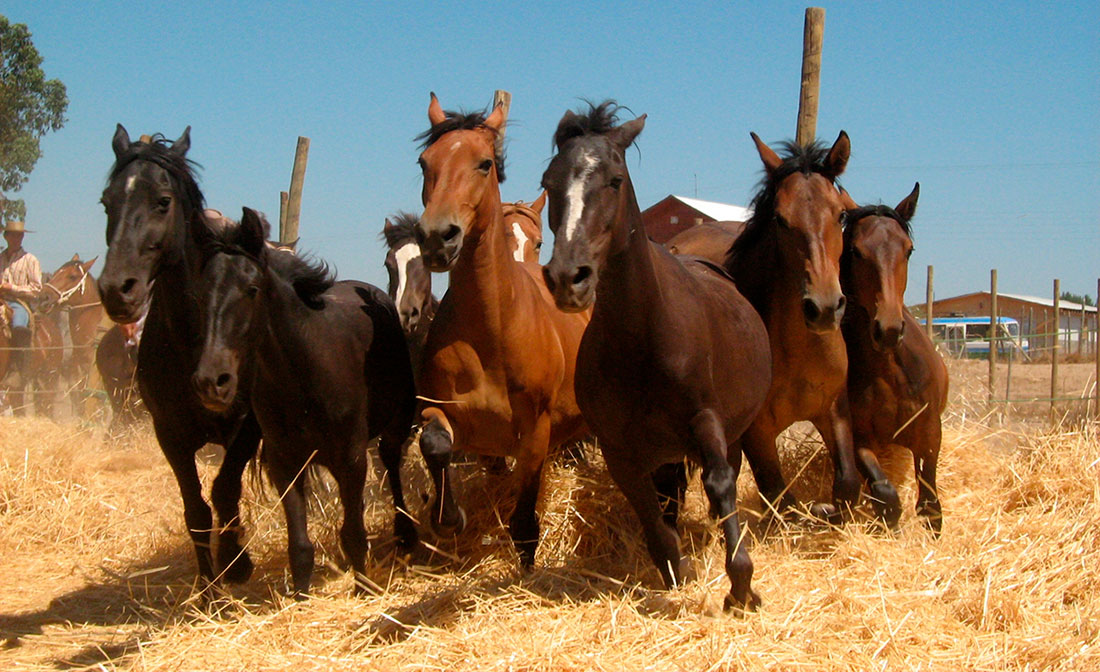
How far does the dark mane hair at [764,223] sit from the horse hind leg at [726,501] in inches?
62.9

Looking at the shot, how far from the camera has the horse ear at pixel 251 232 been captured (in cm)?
429

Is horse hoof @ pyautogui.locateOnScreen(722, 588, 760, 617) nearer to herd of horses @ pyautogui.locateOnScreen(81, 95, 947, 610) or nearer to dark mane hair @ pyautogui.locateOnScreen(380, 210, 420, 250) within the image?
herd of horses @ pyautogui.locateOnScreen(81, 95, 947, 610)

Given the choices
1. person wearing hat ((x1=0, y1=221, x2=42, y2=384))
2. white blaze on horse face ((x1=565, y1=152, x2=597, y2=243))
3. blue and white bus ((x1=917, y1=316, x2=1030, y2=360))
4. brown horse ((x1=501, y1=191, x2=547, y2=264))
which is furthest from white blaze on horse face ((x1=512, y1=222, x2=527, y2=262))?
person wearing hat ((x1=0, y1=221, x2=42, y2=384))

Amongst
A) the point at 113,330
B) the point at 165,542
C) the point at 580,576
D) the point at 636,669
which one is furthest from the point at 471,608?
the point at 113,330

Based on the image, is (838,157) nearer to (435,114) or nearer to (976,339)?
(435,114)

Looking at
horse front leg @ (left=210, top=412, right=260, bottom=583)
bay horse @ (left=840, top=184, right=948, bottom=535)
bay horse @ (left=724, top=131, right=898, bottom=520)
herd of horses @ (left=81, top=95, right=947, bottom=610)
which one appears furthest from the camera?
bay horse @ (left=840, top=184, right=948, bottom=535)

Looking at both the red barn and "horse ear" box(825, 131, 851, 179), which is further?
the red barn

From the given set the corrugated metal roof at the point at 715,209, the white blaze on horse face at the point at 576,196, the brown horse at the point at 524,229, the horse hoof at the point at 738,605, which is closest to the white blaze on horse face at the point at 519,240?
the brown horse at the point at 524,229

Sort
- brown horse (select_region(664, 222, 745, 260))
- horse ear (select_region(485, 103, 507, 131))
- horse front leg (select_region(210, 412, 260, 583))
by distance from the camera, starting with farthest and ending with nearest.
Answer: brown horse (select_region(664, 222, 745, 260)), horse front leg (select_region(210, 412, 260, 583)), horse ear (select_region(485, 103, 507, 131))

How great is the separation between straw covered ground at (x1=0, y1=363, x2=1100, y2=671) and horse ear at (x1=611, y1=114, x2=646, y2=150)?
1.79 metres

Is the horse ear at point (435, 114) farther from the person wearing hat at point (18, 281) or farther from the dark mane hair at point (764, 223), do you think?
the person wearing hat at point (18, 281)

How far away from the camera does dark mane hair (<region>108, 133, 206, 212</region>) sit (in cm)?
444

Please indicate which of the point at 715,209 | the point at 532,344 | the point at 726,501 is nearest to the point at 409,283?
the point at 532,344

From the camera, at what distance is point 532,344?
188 inches
